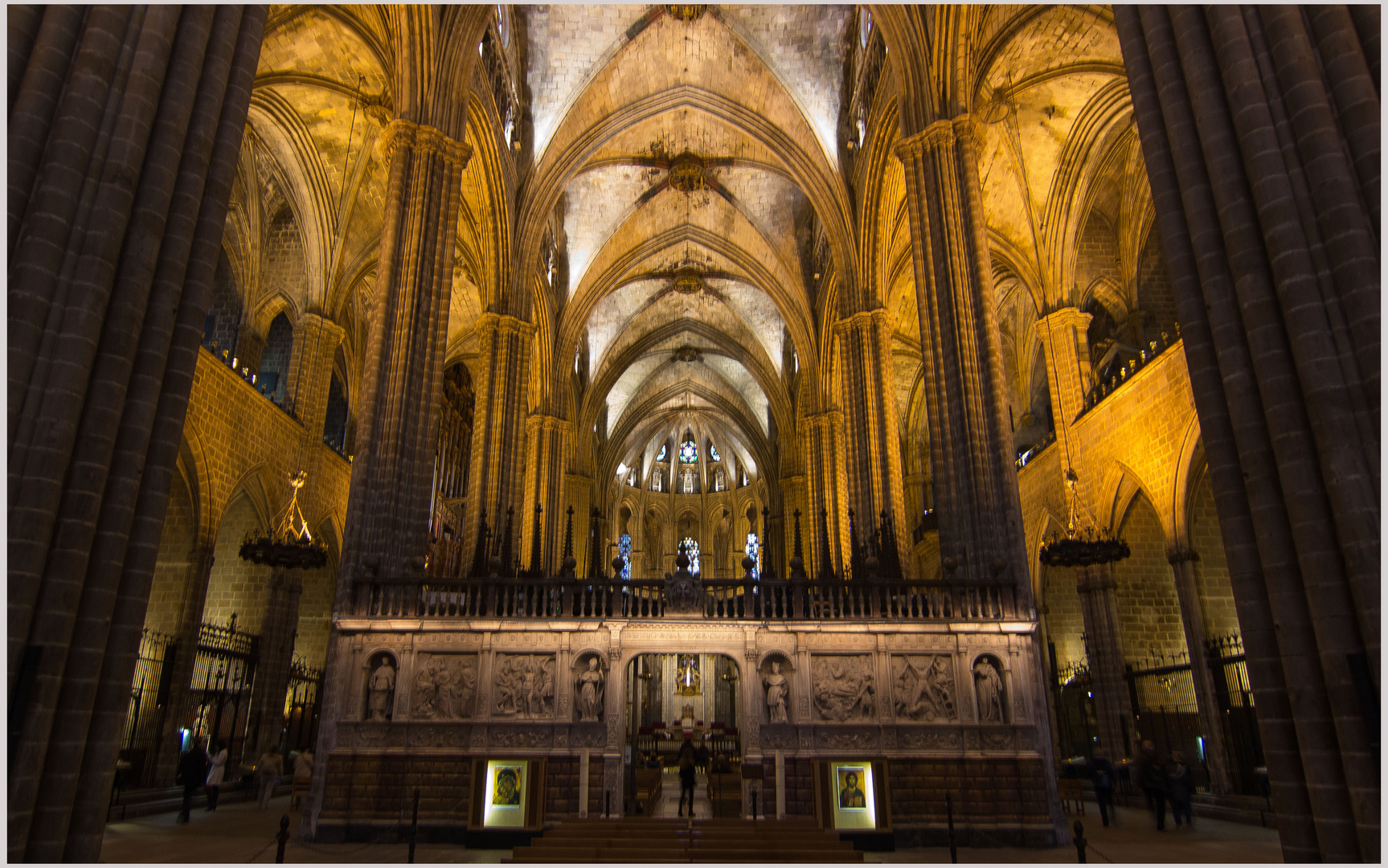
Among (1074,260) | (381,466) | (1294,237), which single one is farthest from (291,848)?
(1074,260)

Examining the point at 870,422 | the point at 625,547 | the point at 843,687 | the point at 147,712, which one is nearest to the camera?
the point at 843,687

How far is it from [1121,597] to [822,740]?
37.9 feet

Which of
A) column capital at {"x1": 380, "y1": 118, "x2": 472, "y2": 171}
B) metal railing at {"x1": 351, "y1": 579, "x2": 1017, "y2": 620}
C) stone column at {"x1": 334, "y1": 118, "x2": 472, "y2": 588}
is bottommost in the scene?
metal railing at {"x1": 351, "y1": 579, "x2": 1017, "y2": 620}

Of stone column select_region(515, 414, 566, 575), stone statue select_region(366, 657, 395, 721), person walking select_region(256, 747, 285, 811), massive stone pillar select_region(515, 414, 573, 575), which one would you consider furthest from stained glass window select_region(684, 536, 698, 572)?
stone statue select_region(366, 657, 395, 721)

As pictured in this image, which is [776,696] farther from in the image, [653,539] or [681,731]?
[653,539]

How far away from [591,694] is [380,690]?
247 cm

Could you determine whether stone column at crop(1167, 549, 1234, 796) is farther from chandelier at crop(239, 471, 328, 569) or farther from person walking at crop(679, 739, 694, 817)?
chandelier at crop(239, 471, 328, 569)

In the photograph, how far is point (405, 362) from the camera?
12727 mm

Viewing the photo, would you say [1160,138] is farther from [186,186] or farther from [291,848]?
[291,848]

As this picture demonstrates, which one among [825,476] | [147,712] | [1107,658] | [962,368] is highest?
[825,476]

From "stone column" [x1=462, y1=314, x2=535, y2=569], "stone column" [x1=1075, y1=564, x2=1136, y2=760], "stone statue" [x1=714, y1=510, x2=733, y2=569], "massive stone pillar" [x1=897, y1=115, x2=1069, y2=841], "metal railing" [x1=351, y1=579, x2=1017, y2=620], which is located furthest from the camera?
"stone statue" [x1=714, y1=510, x2=733, y2=569]

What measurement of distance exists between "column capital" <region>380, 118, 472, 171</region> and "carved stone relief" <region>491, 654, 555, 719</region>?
28.9ft

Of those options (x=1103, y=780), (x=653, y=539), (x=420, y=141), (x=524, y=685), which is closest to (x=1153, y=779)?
(x=1103, y=780)

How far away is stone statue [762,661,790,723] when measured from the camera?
32.2 ft
